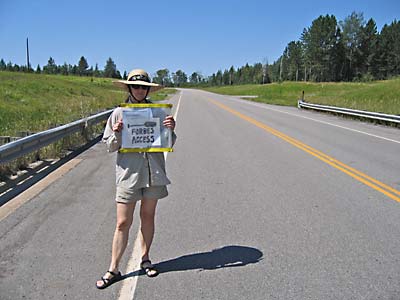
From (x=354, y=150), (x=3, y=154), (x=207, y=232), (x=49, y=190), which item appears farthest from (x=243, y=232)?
(x=354, y=150)

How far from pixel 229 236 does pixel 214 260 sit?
679 mm

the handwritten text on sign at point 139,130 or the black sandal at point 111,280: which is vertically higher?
the handwritten text on sign at point 139,130

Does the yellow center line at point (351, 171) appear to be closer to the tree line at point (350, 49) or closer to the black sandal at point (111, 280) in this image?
the black sandal at point (111, 280)

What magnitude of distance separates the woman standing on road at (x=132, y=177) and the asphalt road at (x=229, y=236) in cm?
27

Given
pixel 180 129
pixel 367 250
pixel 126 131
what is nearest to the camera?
pixel 126 131

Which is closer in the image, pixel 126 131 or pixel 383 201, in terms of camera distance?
pixel 126 131

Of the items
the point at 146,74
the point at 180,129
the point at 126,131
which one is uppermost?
the point at 146,74

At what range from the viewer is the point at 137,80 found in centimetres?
366

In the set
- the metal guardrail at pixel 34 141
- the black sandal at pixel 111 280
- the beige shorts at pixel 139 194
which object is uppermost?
the beige shorts at pixel 139 194

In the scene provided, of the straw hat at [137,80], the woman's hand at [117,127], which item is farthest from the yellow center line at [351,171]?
the woman's hand at [117,127]

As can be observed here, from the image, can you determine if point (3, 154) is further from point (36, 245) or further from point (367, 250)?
→ point (367, 250)

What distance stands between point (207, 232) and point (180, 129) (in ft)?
37.6

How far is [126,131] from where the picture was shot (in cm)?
361

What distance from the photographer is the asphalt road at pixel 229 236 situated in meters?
3.46
